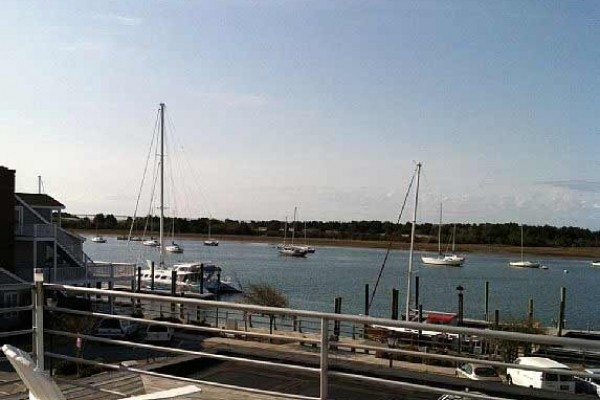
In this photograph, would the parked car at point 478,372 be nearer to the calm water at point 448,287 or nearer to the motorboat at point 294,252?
the calm water at point 448,287

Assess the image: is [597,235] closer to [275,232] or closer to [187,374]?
[275,232]

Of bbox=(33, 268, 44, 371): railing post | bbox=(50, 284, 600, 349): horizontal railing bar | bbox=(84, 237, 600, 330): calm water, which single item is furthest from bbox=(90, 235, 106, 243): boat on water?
bbox=(50, 284, 600, 349): horizontal railing bar

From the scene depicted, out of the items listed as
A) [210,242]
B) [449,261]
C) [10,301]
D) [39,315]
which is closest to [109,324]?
[10,301]

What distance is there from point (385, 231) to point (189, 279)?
8409 centimetres

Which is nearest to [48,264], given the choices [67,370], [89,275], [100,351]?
[89,275]

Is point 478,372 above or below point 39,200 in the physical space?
below

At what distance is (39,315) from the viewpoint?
203 inches

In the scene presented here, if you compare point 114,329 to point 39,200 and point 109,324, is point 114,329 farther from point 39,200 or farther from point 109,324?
point 39,200

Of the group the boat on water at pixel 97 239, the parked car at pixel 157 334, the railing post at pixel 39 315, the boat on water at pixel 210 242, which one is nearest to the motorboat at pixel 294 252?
the boat on water at pixel 210 242

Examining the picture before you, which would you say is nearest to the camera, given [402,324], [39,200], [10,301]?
[402,324]

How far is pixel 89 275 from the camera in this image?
115ft

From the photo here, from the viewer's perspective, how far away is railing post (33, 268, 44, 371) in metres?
5.14

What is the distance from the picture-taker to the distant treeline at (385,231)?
424 ft

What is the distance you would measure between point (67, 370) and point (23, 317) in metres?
13.9
